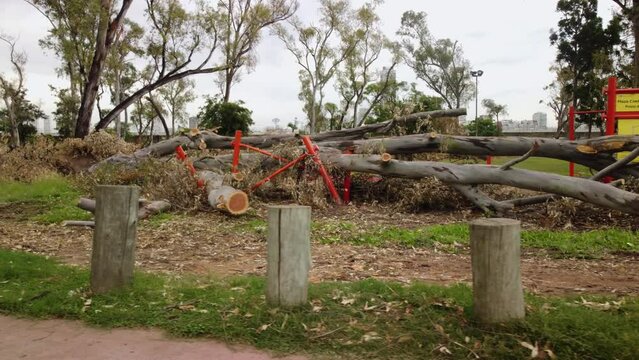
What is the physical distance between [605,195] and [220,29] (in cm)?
Answer: 2449

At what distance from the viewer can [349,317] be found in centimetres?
351

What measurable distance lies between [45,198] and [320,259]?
735 cm

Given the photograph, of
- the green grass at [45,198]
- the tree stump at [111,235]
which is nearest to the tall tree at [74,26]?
the green grass at [45,198]

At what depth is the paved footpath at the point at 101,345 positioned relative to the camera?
3.06 metres

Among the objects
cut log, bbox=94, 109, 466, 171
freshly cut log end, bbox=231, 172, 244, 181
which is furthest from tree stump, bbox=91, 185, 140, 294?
cut log, bbox=94, 109, 466, 171

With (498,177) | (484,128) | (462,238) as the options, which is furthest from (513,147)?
(484,128)

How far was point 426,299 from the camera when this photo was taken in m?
3.68

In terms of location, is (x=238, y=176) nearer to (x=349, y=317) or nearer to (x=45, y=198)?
(x=45, y=198)

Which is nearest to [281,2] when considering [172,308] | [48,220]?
[48,220]

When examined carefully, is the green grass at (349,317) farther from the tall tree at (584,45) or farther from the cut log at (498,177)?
the tall tree at (584,45)

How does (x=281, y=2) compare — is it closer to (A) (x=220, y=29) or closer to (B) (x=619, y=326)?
(A) (x=220, y=29)

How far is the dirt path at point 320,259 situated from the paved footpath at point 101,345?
1632mm

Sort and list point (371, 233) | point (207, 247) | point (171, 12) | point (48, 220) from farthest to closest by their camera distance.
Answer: point (171, 12), point (48, 220), point (371, 233), point (207, 247)

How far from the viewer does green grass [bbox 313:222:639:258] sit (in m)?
5.82
